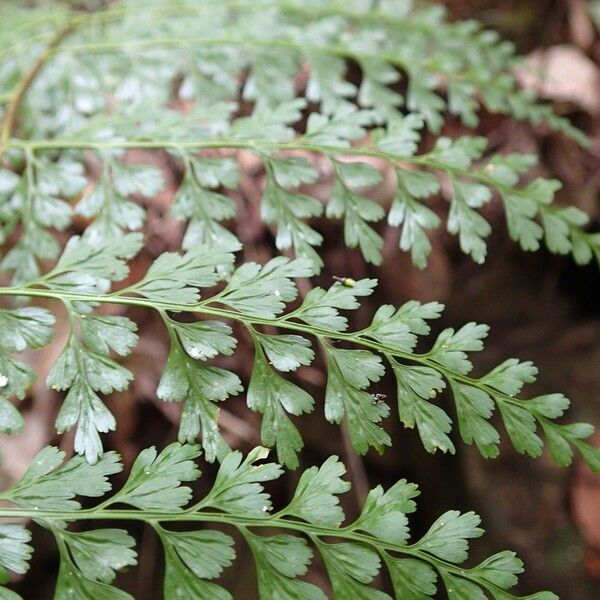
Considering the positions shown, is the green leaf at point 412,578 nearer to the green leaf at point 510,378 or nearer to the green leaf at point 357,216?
the green leaf at point 510,378

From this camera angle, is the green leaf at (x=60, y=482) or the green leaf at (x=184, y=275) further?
the green leaf at (x=184, y=275)

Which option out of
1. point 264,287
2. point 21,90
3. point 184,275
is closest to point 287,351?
point 264,287

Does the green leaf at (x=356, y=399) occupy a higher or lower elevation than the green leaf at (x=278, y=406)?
higher

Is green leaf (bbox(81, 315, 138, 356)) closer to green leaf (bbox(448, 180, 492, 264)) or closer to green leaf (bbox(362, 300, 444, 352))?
green leaf (bbox(362, 300, 444, 352))

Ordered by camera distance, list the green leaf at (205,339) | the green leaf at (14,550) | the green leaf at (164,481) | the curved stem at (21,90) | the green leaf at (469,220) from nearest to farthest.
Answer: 1. the green leaf at (14,550)
2. the green leaf at (164,481)
3. the green leaf at (205,339)
4. the green leaf at (469,220)
5. the curved stem at (21,90)

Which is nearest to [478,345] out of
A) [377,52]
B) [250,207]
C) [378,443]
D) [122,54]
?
[378,443]

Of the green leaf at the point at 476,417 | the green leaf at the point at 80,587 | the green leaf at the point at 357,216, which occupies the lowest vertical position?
the green leaf at the point at 80,587

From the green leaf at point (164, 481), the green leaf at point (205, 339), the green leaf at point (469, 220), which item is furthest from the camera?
the green leaf at point (469, 220)

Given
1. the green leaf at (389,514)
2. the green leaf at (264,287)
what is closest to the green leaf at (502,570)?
the green leaf at (389,514)
